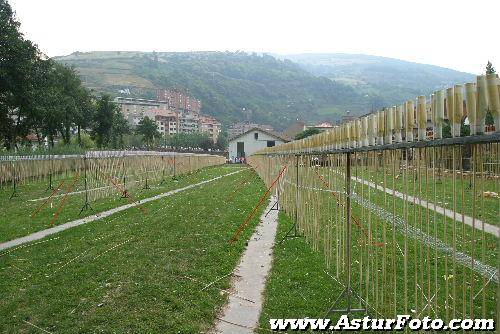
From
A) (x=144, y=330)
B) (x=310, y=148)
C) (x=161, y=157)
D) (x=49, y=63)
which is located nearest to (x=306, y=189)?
(x=310, y=148)

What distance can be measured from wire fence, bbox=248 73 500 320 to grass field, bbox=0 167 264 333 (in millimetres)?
2143

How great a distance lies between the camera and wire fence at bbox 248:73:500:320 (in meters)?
3.45

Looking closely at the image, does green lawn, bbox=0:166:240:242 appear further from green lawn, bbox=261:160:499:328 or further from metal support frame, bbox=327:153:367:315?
metal support frame, bbox=327:153:367:315

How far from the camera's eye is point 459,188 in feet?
12.1

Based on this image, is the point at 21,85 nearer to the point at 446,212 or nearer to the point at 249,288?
the point at 249,288

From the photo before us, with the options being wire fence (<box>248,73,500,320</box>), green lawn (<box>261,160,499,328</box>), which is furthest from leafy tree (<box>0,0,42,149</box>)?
wire fence (<box>248,73,500,320</box>)

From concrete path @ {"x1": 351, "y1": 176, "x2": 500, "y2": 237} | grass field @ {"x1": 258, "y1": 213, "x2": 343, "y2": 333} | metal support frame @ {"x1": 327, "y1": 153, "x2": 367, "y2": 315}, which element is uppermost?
concrete path @ {"x1": 351, "y1": 176, "x2": 500, "y2": 237}

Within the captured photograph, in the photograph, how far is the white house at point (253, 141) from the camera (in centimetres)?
10050

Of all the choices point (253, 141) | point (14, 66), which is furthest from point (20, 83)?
point (253, 141)

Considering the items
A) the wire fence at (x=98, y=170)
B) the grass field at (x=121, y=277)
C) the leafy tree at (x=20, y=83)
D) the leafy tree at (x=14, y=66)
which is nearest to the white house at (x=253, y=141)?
the wire fence at (x=98, y=170)

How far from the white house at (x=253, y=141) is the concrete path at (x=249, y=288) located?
8841 centimetres

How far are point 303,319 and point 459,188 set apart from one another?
3.09m

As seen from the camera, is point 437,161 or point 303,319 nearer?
point 437,161

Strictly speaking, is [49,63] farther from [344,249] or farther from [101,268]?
[344,249]
